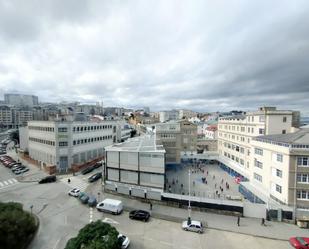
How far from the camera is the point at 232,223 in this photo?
24750 mm

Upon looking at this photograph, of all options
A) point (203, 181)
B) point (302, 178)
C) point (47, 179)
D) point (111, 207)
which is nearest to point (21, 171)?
point (47, 179)

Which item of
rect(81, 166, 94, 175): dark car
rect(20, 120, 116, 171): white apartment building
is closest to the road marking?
rect(81, 166, 94, 175): dark car

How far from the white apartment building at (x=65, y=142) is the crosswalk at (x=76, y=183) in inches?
254

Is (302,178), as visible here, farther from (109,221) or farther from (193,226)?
(109,221)

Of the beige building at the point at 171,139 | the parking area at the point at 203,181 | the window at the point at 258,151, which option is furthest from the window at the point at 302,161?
the beige building at the point at 171,139

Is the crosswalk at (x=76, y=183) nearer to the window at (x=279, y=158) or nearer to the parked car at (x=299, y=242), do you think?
the parked car at (x=299, y=242)

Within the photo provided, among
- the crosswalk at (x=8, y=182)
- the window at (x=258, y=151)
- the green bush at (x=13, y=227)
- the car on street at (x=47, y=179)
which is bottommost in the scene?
the crosswalk at (x=8, y=182)

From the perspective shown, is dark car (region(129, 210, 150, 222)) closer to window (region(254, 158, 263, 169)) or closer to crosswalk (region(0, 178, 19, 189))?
window (region(254, 158, 263, 169))

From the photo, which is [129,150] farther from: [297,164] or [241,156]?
[241,156]

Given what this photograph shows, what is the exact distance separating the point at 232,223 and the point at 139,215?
39.4 feet

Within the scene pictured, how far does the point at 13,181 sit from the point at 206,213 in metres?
40.0

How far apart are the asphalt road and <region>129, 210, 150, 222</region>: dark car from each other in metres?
0.58

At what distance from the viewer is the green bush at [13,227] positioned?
669 inches

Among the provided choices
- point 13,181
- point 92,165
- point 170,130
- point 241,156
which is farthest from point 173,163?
point 13,181
